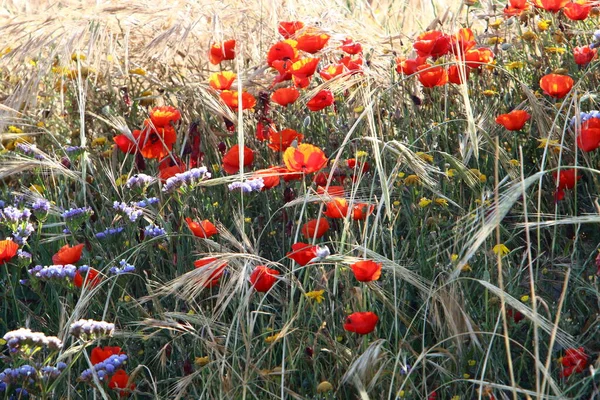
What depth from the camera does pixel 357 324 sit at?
1652 millimetres

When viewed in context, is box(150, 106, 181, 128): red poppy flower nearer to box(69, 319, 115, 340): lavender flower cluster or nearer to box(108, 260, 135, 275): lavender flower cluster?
box(108, 260, 135, 275): lavender flower cluster

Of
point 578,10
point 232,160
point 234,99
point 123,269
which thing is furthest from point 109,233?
point 578,10

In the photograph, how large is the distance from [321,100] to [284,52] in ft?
0.84

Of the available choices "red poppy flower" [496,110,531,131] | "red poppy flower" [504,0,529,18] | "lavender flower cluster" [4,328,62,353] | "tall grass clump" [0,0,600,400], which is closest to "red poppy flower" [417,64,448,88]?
"tall grass clump" [0,0,600,400]

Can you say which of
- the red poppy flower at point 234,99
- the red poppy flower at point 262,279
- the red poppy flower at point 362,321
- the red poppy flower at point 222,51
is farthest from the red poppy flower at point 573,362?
the red poppy flower at point 222,51

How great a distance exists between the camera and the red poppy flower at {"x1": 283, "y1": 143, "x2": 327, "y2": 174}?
6.51 ft

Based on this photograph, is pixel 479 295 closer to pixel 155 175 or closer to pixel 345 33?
pixel 155 175

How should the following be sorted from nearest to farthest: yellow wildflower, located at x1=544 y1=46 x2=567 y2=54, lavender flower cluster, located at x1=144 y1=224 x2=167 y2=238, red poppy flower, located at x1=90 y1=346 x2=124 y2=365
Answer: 1. red poppy flower, located at x1=90 y1=346 x2=124 y2=365
2. lavender flower cluster, located at x1=144 y1=224 x2=167 y2=238
3. yellow wildflower, located at x1=544 y1=46 x2=567 y2=54

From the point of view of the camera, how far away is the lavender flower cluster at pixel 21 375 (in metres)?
1.74

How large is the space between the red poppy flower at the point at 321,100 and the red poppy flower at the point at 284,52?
22cm

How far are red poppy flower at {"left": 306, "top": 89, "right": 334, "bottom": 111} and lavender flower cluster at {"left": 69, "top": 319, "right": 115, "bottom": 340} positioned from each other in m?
0.90

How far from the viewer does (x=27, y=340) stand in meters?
1.66

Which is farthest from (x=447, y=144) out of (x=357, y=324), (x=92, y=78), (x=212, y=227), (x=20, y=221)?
(x=92, y=78)

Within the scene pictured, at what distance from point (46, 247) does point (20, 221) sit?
253 millimetres
